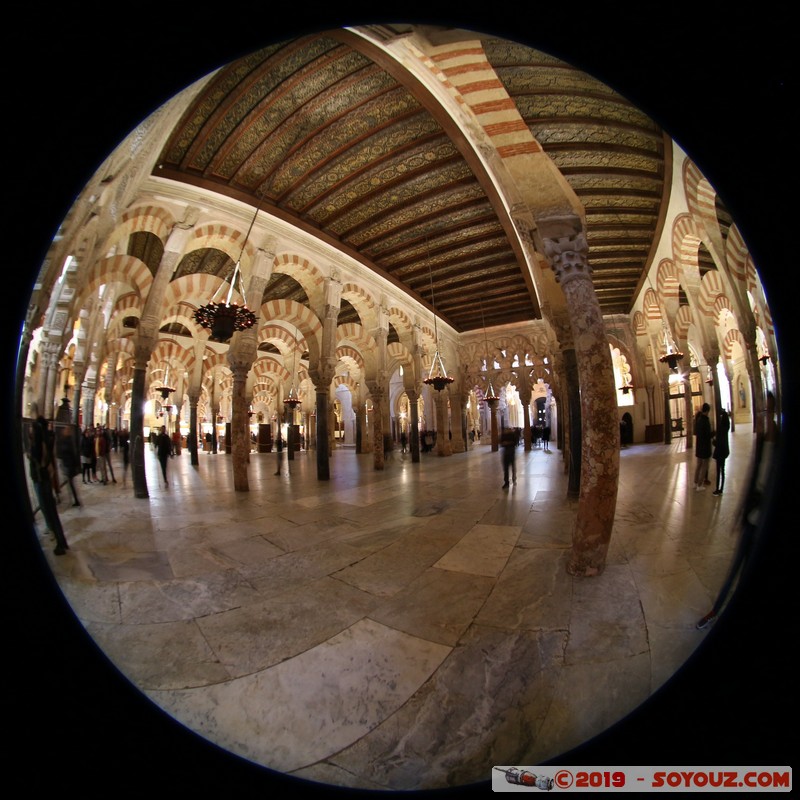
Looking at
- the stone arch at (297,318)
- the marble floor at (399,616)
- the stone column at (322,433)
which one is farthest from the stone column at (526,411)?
the stone arch at (297,318)

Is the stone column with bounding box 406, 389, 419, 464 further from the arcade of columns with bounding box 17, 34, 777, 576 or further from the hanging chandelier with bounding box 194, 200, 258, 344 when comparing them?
Result: the hanging chandelier with bounding box 194, 200, 258, 344

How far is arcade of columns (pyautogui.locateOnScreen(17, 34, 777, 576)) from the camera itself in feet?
1.82

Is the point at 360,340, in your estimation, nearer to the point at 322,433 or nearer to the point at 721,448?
the point at 322,433

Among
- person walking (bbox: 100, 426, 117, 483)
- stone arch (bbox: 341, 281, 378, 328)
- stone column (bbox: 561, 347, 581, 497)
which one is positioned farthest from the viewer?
stone arch (bbox: 341, 281, 378, 328)

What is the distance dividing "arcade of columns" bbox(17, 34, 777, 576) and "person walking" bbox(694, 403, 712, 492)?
0.14 ft

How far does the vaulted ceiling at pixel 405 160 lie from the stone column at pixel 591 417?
0.28 metres

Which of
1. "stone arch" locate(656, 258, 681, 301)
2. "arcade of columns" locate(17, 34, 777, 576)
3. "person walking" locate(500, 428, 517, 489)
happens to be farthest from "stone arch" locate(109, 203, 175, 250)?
"stone arch" locate(656, 258, 681, 301)

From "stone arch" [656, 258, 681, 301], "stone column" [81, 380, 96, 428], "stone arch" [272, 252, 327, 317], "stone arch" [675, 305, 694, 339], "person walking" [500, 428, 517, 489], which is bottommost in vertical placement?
"person walking" [500, 428, 517, 489]

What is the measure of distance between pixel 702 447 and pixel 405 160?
12.2ft

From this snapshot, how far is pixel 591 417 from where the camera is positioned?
0.63 metres

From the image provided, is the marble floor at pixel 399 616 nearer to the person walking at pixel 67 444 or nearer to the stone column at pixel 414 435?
the person walking at pixel 67 444

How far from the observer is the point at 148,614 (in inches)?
19.8

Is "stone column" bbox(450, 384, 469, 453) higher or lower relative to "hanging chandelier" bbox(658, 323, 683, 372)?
lower

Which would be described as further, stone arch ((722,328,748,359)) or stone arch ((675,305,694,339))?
stone arch ((675,305,694,339))
